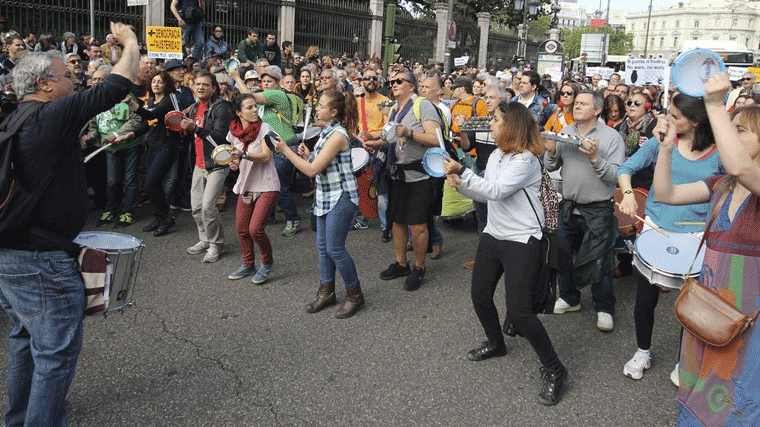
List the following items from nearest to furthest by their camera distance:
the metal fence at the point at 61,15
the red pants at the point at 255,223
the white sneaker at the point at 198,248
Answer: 1. the red pants at the point at 255,223
2. the white sneaker at the point at 198,248
3. the metal fence at the point at 61,15

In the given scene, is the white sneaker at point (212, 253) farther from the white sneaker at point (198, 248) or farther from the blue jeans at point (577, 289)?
the blue jeans at point (577, 289)

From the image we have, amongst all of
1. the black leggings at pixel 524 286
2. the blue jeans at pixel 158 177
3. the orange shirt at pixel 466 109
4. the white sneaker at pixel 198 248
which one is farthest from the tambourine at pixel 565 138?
the blue jeans at pixel 158 177

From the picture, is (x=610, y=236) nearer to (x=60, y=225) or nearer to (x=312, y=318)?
(x=312, y=318)

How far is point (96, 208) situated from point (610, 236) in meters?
6.07

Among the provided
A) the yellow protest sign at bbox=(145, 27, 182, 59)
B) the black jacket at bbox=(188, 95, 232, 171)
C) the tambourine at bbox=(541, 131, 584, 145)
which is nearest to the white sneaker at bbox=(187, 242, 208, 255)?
the black jacket at bbox=(188, 95, 232, 171)

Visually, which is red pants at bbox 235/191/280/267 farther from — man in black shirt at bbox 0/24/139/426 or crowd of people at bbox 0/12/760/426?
man in black shirt at bbox 0/24/139/426

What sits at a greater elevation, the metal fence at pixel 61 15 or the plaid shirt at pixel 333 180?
the metal fence at pixel 61 15

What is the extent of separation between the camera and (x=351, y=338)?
4.30 meters

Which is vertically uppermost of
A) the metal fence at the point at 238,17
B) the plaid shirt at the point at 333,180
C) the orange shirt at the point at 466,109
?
the metal fence at the point at 238,17

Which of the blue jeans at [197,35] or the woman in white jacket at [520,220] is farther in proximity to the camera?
the blue jeans at [197,35]

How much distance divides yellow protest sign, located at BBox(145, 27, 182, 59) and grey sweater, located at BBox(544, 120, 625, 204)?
631 centimetres

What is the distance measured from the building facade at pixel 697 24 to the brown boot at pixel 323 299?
391 ft

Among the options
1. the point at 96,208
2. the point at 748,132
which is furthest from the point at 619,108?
the point at 96,208

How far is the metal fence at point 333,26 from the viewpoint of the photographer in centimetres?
1920
